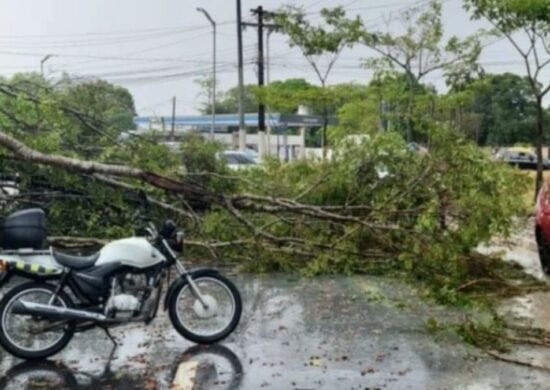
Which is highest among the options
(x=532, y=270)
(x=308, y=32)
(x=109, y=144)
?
(x=308, y=32)

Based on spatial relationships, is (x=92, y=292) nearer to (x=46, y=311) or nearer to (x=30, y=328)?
(x=46, y=311)

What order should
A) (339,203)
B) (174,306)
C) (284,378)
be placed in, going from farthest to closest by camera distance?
(339,203) < (174,306) < (284,378)

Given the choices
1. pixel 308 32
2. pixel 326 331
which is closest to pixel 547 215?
pixel 326 331

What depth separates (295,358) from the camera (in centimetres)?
587

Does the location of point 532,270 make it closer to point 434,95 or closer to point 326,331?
point 326,331

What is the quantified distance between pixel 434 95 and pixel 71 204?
38.2 ft

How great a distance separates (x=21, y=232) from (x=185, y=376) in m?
1.73

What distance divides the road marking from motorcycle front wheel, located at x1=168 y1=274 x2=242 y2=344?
574 mm

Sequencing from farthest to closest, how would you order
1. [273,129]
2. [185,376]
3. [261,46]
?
[273,129] → [261,46] → [185,376]

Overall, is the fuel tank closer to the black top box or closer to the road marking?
the black top box

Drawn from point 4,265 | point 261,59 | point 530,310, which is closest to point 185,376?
point 4,265

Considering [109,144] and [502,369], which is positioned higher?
[109,144]

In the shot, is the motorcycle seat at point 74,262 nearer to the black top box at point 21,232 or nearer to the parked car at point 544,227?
the black top box at point 21,232

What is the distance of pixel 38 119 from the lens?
9.64m
